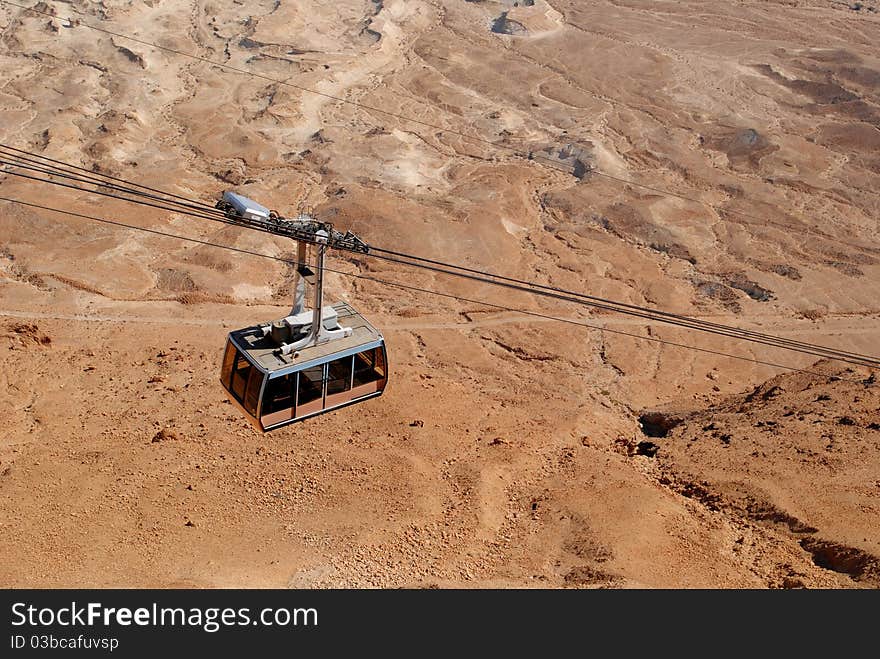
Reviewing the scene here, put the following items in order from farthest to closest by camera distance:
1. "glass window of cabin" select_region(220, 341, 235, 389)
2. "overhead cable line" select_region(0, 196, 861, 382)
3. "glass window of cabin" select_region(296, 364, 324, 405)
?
"overhead cable line" select_region(0, 196, 861, 382)
"glass window of cabin" select_region(220, 341, 235, 389)
"glass window of cabin" select_region(296, 364, 324, 405)

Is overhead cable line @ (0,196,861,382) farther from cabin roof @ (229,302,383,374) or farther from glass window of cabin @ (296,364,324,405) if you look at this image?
glass window of cabin @ (296,364,324,405)

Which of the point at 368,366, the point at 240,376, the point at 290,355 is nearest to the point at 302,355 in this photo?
the point at 290,355

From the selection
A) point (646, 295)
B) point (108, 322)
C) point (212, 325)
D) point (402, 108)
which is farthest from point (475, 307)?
point (402, 108)

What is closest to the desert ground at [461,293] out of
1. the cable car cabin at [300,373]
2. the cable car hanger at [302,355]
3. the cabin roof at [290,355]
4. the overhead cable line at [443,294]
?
the overhead cable line at [443,294]

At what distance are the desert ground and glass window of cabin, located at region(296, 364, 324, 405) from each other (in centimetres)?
279

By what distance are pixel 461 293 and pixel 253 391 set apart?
601 inches

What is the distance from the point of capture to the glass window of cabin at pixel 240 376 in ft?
50.4

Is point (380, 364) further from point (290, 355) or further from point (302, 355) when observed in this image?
point (290, 355)

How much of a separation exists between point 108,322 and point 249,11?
37.8 meters

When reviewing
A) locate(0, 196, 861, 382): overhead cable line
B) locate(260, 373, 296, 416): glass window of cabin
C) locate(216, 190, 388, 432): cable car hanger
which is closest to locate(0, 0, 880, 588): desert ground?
locate(0, 196, 861, 382): overhead cable line

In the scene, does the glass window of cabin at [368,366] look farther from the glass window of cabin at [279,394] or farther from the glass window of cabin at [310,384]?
the glass window of cabin at [279,394]

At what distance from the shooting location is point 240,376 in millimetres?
15539

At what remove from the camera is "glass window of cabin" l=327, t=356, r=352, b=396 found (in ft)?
51.2

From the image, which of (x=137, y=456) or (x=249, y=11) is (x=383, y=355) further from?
(x=249, y=11)
